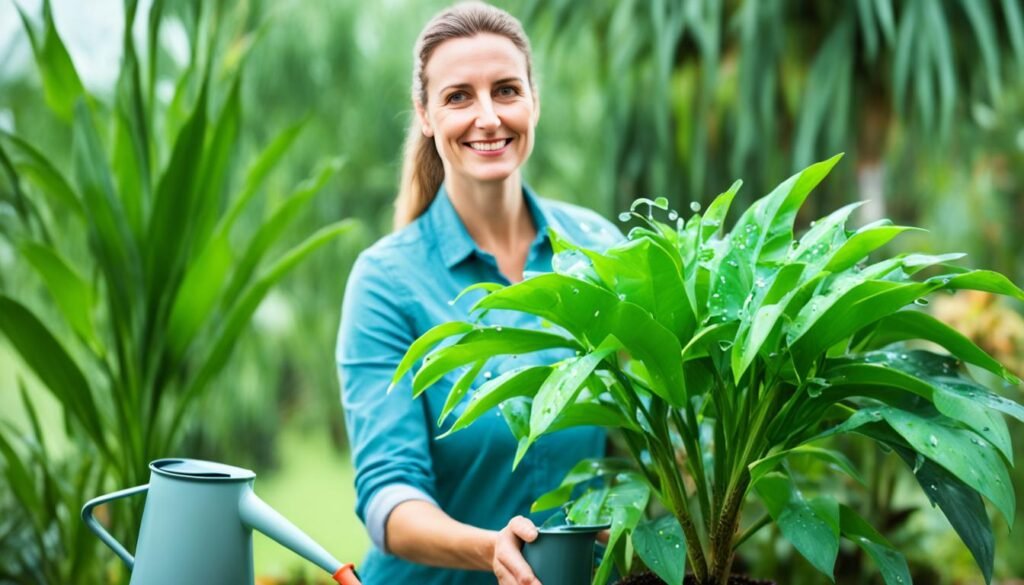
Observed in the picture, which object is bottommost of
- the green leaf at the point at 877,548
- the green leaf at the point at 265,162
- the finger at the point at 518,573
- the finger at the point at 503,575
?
the green leaf at the point at 877,548

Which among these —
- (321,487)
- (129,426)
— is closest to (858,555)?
(129,426)

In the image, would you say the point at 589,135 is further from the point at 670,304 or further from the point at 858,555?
the point at 670,304

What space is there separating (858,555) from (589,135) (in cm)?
480

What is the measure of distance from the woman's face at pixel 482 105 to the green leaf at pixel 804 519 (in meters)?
0.50

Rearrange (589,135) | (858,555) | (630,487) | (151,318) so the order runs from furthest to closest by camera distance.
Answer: (589,135) → (858,555) → (151,318) → (630,487)

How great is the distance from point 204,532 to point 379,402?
0.35 metres

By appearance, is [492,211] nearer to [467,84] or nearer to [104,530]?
[467,84]

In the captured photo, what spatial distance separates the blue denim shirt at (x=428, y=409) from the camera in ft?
4.00

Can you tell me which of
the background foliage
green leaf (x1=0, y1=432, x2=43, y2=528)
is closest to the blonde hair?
the background foliage

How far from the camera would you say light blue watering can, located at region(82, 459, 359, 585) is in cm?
90

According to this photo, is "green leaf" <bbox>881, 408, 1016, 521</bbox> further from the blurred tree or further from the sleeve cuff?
the blurred tree

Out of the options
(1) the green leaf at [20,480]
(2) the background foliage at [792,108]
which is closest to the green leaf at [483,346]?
(2) the background foliage at [792,108]

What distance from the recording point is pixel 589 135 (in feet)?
23.3

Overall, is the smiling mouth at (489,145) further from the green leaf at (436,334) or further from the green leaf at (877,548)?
the green leaf at (877,548)
